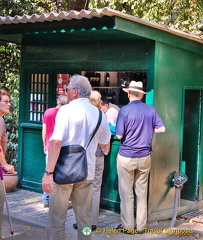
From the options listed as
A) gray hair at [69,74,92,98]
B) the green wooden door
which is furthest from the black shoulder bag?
the green wooden door

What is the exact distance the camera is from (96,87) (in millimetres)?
8633

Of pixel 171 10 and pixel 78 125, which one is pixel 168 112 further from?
pixel 171 10

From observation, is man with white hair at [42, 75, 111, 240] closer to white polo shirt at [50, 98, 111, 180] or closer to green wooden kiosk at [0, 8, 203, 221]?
white polo shirt at [50, 98, 111, 180]

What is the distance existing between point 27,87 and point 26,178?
1776 mm

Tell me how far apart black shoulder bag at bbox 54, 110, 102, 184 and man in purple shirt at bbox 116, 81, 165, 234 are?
62.5 inches

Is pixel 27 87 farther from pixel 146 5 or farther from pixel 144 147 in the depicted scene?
pixel 146 5

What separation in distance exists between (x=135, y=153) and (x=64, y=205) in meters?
1.65

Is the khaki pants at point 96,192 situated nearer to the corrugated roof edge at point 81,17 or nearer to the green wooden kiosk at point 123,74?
the green wooden kiosk at point 123,74

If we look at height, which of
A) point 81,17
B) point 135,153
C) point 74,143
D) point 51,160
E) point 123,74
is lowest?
point 135,153

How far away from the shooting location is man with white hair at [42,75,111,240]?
4.17 m

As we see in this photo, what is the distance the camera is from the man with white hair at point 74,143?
13.7 ft

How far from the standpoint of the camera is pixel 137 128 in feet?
18.7

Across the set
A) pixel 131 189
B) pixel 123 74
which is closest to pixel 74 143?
pixel 131 189

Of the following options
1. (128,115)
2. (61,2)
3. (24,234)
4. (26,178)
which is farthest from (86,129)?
(61,2)
